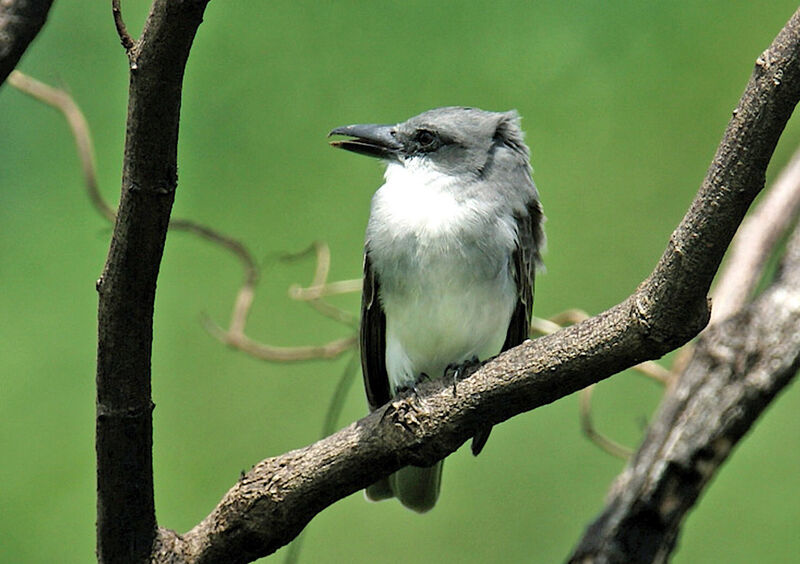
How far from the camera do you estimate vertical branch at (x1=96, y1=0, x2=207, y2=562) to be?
5.63ft

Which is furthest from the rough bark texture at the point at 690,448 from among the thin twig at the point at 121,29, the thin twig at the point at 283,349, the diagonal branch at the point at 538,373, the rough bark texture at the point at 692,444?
the thin twig at the point at 121,29

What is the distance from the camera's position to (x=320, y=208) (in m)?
3.94

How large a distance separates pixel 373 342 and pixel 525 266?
52 cm

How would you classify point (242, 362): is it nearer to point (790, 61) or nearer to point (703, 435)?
point (703, 435)

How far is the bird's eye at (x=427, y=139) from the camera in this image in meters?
3.00

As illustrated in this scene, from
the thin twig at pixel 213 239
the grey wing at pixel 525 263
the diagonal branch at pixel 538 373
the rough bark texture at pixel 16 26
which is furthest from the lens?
the thin twig at pixel 213 239

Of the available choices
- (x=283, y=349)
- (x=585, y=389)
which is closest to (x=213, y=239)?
(x=283, y=349)

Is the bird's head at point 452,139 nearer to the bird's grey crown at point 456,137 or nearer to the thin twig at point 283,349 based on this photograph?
the bird's grey crown at point 456,137

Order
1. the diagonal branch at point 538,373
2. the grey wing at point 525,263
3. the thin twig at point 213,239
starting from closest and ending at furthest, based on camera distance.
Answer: the diagonal branch at point 538,373 < the grey wing at point 525,263 < the thin twig at point 213,239

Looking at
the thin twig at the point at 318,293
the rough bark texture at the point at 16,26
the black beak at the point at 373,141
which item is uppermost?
the rough bark texture at the point at 16,26

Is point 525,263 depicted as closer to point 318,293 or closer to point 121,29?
point 318,293

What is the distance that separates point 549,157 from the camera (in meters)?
4.03

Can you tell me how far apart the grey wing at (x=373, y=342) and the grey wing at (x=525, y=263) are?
0.37 meters

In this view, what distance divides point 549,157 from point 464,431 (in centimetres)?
212
